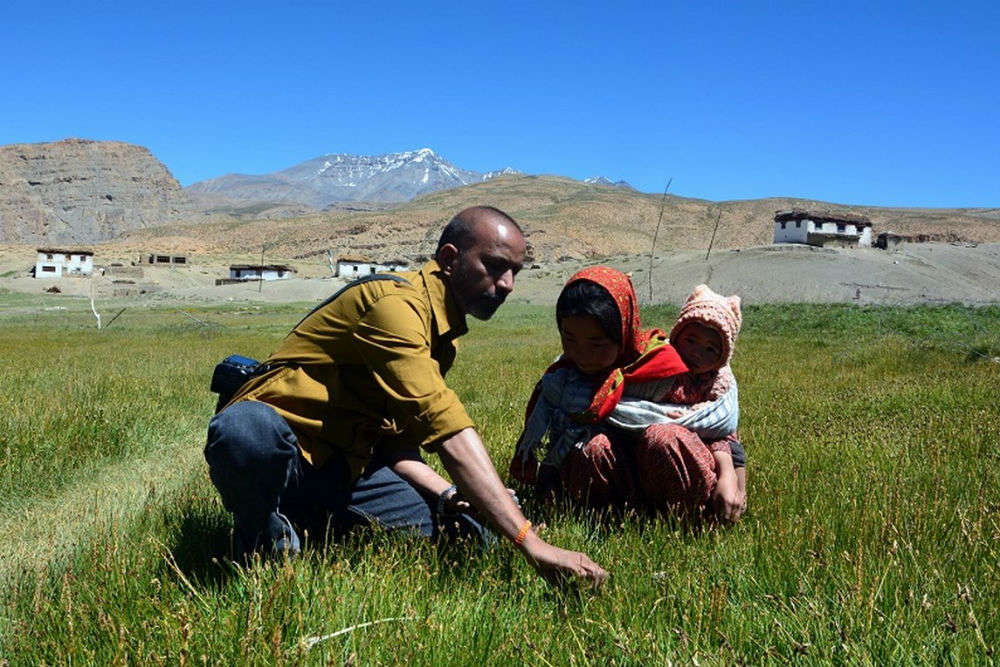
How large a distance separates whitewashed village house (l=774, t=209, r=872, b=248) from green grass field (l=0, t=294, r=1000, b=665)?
62690 mm

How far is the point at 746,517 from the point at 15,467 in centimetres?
483

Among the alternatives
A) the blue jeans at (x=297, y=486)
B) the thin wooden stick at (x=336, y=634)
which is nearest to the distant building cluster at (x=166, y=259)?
the blue jeans at (x=297, y=486)

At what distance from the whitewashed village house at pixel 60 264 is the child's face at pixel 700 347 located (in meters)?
88.7

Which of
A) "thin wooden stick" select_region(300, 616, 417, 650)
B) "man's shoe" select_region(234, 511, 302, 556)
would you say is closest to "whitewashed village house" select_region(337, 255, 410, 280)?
"man's shoe" select_region(234, 511, 302, 556)

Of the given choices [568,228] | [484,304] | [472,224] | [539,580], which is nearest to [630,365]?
[484,304]

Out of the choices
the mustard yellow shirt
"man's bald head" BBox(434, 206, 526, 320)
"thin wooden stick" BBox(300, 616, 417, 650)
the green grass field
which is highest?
"man's bald head" BBox(434, 206, 526, 320)

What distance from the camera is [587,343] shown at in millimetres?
3709

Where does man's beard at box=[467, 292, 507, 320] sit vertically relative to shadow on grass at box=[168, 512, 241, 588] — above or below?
above

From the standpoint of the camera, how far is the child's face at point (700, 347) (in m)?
3.93

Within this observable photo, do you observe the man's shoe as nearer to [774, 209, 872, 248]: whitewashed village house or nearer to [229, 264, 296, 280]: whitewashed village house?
[774, 209, 872, 248]: whitewashed village house

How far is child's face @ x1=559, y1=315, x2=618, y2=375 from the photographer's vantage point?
3.64 m

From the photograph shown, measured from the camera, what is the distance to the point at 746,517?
156 inches

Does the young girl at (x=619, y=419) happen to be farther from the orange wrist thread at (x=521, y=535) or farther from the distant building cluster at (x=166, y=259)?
the distant building cluster at (x=166, y=259)

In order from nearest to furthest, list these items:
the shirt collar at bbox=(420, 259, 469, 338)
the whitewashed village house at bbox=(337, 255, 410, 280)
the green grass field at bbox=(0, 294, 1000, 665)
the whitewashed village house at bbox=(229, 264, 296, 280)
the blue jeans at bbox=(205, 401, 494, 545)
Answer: the green grass field at bbox=(0, 294, 1000, 665) → the blue jeans at bbox=(205, 401, 494, 545) → the shirt collar at bbox=(420, 259, 469, 338) → the whitewashed village house at bbox=(229, 264, 296, 280) → the whitewashed village house at bbox=(337, 255, 410, 280)
